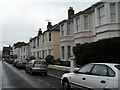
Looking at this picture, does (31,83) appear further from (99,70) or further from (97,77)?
(97,77)

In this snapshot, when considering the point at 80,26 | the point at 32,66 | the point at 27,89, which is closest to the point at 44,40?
the point at 80,26

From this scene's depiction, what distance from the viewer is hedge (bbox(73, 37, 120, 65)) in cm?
1711

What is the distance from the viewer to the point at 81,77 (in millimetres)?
10047

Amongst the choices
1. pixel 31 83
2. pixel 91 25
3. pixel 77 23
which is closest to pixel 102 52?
pixel 31 83

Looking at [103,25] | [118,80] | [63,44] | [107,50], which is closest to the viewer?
[118,80]

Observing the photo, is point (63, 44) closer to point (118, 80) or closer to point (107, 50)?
point (107, 50)

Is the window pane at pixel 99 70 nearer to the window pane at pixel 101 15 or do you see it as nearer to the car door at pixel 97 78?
the car door at pixel 97 78

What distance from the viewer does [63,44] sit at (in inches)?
1377

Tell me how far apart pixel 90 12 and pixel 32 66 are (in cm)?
979

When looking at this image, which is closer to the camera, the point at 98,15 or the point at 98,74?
the point at 98,74

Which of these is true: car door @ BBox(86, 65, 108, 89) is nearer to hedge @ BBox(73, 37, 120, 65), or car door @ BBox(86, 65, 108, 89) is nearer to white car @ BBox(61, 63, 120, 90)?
white car @ BBox(61, 63, 120, 90)

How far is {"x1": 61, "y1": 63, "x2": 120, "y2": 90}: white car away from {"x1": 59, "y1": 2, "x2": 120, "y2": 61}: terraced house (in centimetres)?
1190

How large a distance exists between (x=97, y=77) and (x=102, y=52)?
9316 millimetres

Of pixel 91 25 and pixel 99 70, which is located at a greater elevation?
pixel 91 25
